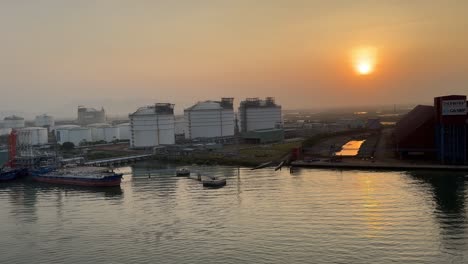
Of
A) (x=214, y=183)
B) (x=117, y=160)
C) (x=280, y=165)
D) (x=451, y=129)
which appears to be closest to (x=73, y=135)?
(x=117, y=160)

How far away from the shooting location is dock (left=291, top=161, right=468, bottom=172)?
2181cm

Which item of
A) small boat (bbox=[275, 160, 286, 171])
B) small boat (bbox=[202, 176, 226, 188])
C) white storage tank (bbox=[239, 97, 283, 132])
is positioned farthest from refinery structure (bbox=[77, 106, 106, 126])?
small boat (bbox=[202, 176, 226, 188])

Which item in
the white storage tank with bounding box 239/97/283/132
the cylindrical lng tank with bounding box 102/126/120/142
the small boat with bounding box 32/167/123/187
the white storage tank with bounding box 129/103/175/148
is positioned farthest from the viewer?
the cylindrical lng tank with bounding box 102/126/120/142

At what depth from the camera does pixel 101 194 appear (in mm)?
20359

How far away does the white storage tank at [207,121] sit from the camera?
142ft

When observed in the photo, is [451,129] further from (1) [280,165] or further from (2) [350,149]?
(1) [280,165]

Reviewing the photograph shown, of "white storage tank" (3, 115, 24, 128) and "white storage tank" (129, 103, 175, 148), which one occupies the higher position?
"white storage tank" (3, 115, 24, 128)

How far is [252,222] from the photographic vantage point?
1356cm

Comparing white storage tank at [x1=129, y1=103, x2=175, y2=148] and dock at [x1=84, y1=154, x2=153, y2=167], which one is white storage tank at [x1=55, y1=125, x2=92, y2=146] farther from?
dock at [x1=84, y1=154, x2=153, y2=167]

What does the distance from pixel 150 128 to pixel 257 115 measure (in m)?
12.9

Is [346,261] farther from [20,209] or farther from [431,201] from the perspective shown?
[20,209]

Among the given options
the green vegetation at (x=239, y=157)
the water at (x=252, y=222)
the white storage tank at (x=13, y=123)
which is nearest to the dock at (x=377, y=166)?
the water at (x=252, y=222)

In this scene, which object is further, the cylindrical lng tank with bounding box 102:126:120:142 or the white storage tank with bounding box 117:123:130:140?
the white storage tank with bounding box 117:123:130:140

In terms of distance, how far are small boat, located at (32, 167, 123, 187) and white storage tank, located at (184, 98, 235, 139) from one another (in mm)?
17491
